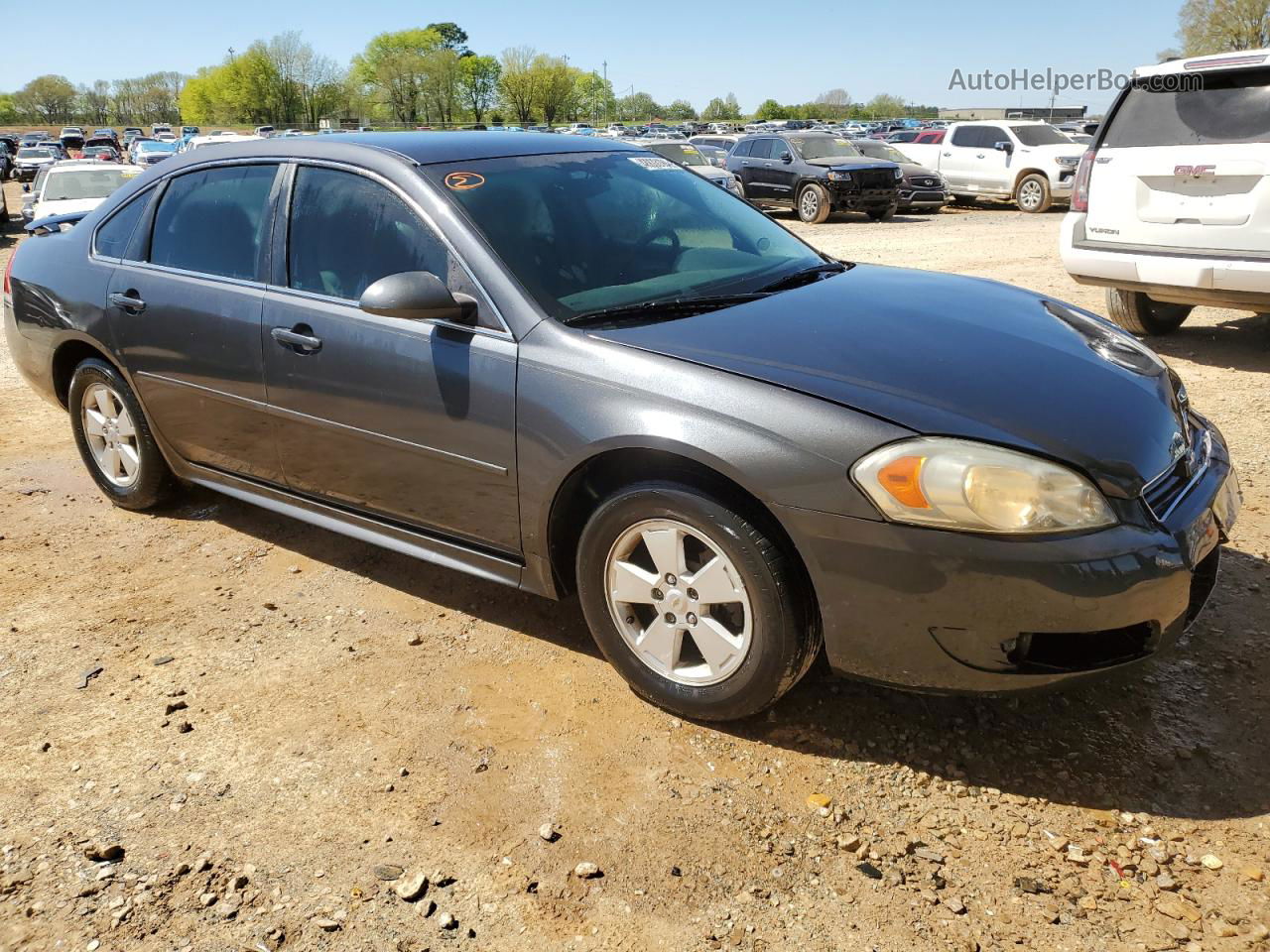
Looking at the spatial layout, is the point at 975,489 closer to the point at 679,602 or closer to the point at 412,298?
the point at 679,602

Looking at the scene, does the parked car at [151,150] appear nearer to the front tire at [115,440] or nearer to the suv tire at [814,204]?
the suv tire at [814,204]

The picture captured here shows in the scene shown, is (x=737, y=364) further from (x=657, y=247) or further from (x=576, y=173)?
(x=576, y=173)

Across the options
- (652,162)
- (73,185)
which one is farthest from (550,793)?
(73,185)

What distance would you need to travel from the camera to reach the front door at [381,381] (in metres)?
3.18

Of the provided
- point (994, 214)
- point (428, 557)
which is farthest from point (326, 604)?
point (994, 214)

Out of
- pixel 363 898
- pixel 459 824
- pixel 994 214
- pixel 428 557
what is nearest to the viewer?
pixel 363 898

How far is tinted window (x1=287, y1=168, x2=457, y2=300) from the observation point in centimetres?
339

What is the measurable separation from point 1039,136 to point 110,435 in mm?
20124

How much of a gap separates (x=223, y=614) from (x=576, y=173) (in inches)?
82.3

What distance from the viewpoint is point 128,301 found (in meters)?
4.29

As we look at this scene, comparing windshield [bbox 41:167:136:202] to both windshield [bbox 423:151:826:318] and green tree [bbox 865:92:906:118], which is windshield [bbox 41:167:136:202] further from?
green tree [bbox 865:92:906:118]

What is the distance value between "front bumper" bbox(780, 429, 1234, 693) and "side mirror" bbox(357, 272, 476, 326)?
1230mm

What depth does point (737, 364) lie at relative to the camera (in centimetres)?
279

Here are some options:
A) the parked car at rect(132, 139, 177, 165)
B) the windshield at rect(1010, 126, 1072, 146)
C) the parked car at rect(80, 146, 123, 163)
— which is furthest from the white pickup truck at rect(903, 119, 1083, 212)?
the parked car at rect(80, 146, 123, 163)
